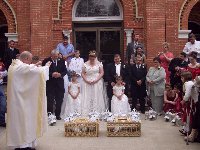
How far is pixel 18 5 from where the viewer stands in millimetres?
16188

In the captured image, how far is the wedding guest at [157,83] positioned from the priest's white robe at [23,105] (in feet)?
16.7

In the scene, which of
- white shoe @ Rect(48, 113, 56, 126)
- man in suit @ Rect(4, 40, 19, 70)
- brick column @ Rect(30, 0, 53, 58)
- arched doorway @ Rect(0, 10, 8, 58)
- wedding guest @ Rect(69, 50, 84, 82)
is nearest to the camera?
white shoe @ Rect(48, 113, 56, 126)

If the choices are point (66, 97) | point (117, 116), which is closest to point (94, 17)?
point (66, 97)

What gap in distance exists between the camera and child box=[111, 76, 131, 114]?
1302 cm

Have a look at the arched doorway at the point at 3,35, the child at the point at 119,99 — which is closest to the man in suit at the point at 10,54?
the arched doorway at the point at 3,35

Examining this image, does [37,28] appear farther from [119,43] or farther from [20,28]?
[119,43]

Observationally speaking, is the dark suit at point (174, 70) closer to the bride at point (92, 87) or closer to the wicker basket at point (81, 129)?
the bride at point (92, 87)

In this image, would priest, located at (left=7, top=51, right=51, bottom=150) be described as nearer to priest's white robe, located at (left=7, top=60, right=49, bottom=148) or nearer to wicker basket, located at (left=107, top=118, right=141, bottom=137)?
priest's white robe, located at (left=7, top=60, right=49, bottom=148)

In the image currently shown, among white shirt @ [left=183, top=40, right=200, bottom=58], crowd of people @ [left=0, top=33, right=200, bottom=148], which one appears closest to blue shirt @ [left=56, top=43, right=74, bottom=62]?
crowd of people @ [left=0, top=33, right=200, bottom=148]

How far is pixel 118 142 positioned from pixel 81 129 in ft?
3.47

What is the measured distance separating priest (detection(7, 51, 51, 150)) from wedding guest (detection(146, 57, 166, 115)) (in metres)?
5.09

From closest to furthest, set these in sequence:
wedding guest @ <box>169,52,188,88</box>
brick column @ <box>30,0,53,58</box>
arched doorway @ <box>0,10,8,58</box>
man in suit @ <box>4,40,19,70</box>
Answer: wedding guest @ <box>169,52,188,88</box> < man in suit @ <box>4,40,19,70</box> < brick column @ <box>30,0,53,58</box> < arched doorway @ <box>0,10,8,58</box>

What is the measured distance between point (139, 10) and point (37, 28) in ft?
12.3

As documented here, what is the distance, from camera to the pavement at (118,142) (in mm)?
9367
